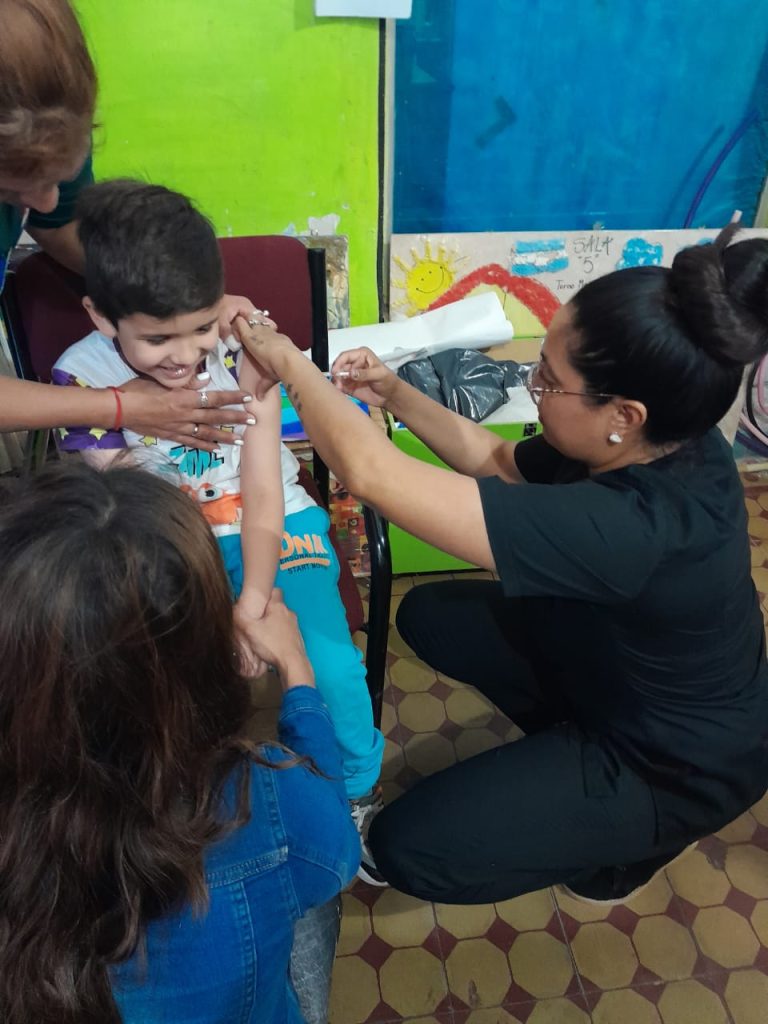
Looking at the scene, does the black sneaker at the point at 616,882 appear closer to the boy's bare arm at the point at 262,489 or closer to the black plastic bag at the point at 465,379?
the boy's bare arm at the point at 262,489

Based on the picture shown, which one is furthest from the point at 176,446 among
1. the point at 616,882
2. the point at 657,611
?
the point at 616,882

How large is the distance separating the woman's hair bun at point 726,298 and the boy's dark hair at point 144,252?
0.77m

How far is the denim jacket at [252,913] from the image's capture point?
2.47ft

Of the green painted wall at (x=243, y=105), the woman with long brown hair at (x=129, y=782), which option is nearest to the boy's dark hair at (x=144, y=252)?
the woman with long brown hair at (x=129, y=782)

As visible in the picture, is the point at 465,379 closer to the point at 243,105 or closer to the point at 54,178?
the point at 243,105

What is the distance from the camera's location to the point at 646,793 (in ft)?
4.33

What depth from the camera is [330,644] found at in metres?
1.33

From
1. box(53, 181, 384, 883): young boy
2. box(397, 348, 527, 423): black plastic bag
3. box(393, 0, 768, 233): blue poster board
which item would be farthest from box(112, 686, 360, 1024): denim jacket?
box(393, 0, 768, 233): blue poster board

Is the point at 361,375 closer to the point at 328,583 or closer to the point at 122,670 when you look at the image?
the point at 328,583

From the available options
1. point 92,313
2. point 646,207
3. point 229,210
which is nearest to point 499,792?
point 92,313

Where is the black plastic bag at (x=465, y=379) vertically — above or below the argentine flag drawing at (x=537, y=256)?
below

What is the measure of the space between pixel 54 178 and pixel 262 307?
0.59 m

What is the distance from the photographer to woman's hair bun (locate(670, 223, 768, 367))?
3.30 feet

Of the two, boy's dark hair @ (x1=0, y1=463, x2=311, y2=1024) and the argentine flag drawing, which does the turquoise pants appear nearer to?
boy's dark hair @ (x1=0, y1=463, x2=311, y2=1024)
